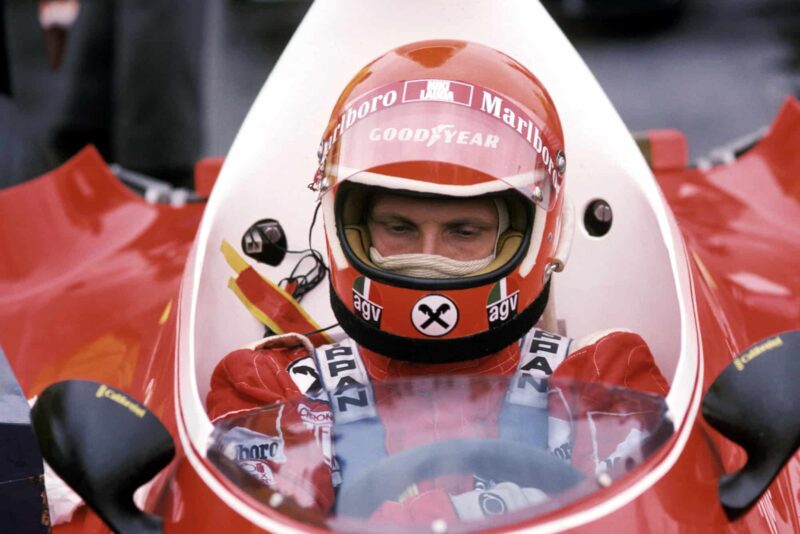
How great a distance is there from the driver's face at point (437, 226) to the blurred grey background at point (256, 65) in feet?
6.77

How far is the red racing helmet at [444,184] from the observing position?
205 cm

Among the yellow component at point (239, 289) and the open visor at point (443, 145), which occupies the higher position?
the open visor at point (443, 145)

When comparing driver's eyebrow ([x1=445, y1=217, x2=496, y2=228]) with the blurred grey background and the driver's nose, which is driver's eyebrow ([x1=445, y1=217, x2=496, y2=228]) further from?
the blurred grey background

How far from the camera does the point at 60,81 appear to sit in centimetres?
585

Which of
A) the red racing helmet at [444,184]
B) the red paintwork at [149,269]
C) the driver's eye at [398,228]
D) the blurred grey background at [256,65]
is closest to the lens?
the red racing helmet at [444,184]

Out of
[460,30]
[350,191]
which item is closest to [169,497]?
[350,191]

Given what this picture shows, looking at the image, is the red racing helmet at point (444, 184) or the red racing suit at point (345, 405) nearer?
the red racing suit at point (345, 405)

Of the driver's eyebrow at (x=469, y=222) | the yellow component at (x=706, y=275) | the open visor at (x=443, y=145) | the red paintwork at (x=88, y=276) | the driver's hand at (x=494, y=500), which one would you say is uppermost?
the open visor at (x=443, y=145)

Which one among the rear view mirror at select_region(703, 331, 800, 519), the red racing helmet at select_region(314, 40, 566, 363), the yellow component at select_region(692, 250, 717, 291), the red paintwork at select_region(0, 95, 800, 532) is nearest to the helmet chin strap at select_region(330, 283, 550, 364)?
the red racing helmet at select_region(314, 40, 566, 363)

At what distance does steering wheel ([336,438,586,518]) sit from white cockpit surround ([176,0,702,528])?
918 millimetres

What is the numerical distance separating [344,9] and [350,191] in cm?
90

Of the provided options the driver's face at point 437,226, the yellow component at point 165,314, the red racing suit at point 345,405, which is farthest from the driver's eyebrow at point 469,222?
the yellow component at point 165,314

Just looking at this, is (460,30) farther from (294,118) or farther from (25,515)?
(25,515)

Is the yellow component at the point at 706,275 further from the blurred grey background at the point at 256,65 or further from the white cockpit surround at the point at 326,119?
the blurred grey background at the point at 256,65
